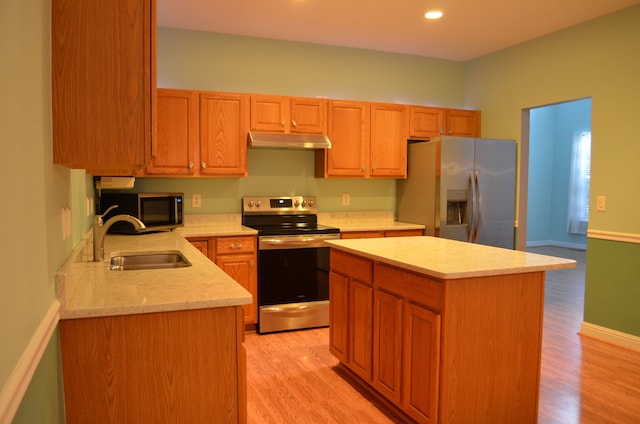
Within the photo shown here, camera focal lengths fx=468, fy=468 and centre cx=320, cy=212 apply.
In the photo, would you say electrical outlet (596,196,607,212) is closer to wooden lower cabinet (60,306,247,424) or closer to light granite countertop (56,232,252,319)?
light granite countertop (56,232,252,319)

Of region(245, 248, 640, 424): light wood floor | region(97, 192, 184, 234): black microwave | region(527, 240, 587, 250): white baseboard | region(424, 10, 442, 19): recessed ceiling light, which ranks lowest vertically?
region(245, 248, 640, 424): light wood floor

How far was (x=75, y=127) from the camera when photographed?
149 centimetres

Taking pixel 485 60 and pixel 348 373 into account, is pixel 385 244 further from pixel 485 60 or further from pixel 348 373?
pixel 485 60

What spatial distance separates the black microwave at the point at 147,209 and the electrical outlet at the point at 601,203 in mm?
3539

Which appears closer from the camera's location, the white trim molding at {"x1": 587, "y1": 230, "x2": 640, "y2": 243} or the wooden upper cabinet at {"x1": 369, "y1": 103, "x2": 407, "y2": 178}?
the white trim molding at {"x1": 587, "y1": 230, "x2": 640, "y2": 243}

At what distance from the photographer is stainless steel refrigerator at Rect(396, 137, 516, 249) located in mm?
4438

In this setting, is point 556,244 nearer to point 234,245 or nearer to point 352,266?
point 234,245

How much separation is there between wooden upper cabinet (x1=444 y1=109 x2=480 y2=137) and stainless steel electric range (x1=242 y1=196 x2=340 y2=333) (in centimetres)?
183

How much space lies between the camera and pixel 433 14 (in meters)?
3.93

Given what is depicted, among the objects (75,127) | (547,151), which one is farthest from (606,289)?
(547,151)

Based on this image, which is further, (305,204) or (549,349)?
(305,204)

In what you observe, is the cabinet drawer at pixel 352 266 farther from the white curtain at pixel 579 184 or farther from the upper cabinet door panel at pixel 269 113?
the white curtain at pixel 579 184

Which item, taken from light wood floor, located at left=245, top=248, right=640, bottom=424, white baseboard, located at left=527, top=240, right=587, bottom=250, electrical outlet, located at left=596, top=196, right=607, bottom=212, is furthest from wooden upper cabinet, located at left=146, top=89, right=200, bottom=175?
white baseboard, located at left=527, top=240, right=587, bottom=250

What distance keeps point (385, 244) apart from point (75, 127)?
1948 millimetres
